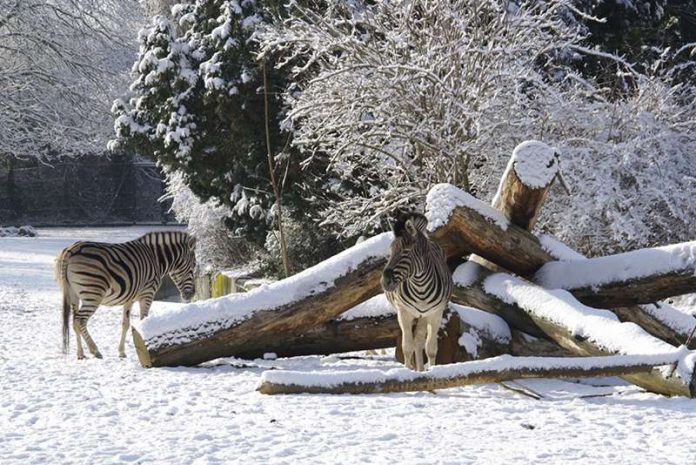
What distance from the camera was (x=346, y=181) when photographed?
16.2 meters

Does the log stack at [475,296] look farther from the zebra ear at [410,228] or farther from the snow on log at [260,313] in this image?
the zebra ear at [410,228]

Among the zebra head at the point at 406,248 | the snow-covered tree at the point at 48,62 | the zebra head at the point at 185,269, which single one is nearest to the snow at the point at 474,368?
the zebra head at the point at 406,248

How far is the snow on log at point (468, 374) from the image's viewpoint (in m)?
7.54

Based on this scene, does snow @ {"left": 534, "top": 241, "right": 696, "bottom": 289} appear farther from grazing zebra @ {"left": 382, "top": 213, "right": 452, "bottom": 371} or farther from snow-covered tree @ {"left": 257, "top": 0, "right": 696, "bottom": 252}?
snow-covered tree @ {"left": 257, "top": 0, "right": 696, "bottom": 252}

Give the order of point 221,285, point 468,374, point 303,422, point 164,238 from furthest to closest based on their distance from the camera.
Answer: point 221,285, point 164,238, point 468,374, point 303,422

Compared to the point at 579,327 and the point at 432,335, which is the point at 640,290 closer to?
the point at 579,327

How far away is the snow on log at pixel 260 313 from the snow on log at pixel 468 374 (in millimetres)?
1540

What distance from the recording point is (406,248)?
8.77 metres

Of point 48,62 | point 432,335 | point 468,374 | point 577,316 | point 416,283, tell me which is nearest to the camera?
point 468,374

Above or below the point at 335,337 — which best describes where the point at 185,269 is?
above

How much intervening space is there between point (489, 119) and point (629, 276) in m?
4.22

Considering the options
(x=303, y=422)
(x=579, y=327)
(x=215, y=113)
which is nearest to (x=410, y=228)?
(x=579, y=327)

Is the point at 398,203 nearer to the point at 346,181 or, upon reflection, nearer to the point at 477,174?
the point at 477,174

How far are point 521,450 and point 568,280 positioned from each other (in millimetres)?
3562
